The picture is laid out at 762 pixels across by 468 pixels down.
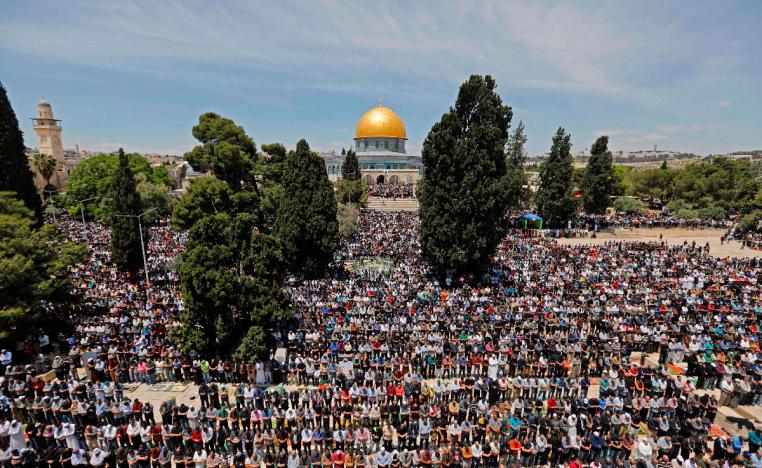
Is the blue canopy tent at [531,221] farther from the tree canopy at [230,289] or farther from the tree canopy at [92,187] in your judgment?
the tree canopy at [92,187]

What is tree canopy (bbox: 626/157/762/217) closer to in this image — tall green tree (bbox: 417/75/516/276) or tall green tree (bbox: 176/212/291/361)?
tall green tree (bbox: 417/75/516/276)

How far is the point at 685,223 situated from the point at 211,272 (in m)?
46.3

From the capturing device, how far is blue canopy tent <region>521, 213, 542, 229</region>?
3766 cm

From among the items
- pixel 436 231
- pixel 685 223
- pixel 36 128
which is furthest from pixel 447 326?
pixel 36 128

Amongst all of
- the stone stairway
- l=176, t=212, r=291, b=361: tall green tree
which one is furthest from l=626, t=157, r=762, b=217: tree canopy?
l=176, t=212, r=291, b=361: tall green tree

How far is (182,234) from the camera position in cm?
3456

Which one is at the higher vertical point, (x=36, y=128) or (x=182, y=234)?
(x=36, y=128)

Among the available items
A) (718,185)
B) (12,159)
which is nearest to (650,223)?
(718,185)

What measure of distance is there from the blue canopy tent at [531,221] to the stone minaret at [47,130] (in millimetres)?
69734

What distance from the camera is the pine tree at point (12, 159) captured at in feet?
75.7

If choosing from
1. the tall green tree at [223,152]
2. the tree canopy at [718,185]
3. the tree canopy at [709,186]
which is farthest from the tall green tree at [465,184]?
the tree canopy at [718,185]

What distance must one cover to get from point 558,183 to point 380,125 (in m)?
41.2

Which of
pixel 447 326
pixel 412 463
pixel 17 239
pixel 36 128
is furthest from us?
pixel 36 128

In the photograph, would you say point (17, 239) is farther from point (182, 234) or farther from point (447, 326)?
point (182, 234)
